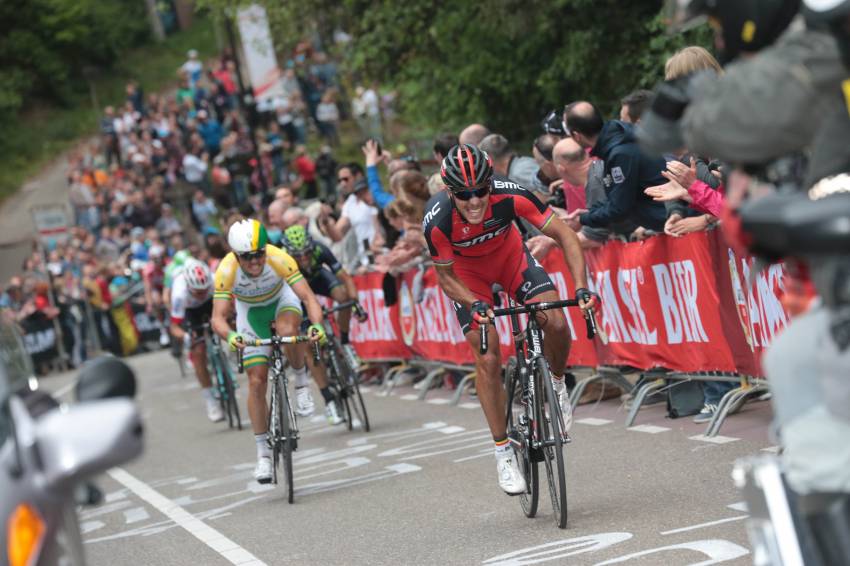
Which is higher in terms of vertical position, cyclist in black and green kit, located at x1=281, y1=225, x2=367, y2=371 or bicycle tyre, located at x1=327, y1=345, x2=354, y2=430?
cyclist in black and green kit, located at x1=281, y1=225, x2=367, y2=371

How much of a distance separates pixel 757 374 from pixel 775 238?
7.13m

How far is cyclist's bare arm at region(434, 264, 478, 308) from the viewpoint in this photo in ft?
30.8

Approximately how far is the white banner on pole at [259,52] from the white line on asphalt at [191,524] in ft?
55.3

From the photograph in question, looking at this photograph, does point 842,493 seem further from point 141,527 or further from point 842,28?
point 141,527

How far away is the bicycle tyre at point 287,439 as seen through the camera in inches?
445

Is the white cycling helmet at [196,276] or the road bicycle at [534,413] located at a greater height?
the white cycling helmet at [196,276]

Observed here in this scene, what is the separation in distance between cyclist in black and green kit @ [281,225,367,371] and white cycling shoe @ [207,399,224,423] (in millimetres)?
3081

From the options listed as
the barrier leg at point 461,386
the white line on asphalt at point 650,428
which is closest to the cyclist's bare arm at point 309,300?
the white line on asphalt at point 650,428

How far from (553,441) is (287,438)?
3590 millimetres

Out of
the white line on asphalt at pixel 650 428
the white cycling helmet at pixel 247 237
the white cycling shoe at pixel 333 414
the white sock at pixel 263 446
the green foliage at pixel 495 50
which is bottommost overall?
the white line on asphalt at pixel 650 428

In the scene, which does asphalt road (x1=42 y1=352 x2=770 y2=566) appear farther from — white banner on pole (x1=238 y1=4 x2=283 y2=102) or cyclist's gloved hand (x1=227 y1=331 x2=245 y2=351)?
white banner on pole (x1=238 y1=4 x2=283 y2=102)

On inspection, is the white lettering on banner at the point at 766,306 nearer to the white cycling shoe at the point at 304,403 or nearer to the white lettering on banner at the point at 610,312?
the white lettering on banner at the point at 610,312

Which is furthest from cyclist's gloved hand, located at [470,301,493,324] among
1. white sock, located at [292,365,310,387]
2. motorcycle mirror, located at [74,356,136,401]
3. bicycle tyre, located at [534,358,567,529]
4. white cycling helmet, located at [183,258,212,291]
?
white cycling helmet, located at [183,258,212,291]

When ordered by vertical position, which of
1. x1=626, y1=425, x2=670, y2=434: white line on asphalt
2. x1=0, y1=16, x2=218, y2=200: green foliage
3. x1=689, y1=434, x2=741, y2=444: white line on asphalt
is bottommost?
x1=626, y1=425, x2=670, y2=434: white line on asphalt
